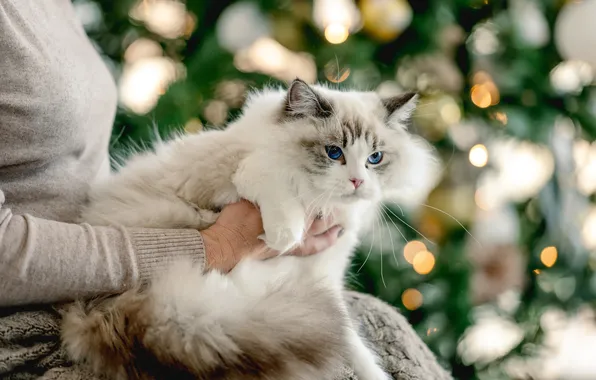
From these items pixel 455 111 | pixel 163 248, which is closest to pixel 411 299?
pixel 455 111

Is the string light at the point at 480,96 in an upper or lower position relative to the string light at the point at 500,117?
upper

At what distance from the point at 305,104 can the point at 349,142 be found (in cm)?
12

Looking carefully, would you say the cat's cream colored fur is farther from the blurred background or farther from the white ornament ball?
the white ornament ball

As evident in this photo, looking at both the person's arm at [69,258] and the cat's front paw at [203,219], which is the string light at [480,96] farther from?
the person's arm at [69,258]

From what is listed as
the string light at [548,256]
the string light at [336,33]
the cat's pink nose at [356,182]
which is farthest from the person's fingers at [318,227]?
the string light at [548,256]

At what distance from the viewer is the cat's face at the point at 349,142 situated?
999 mm

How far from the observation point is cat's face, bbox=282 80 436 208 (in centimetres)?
100

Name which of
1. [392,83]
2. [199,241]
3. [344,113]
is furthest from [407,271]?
[199,241]

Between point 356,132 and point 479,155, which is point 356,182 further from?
point 479,155

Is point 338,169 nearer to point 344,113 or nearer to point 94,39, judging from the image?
point 344,113

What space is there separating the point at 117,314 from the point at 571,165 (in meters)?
1.43

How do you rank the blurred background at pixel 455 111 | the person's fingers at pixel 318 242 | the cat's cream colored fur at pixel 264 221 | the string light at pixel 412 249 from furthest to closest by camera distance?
1. the string light at pixel 412 249
2. the blurred background at pixel 455 111
3. the person's fingers at pixel 318 242
4. the cat's cream colored fur at pixel 264 221

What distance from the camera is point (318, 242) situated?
42.2 inches

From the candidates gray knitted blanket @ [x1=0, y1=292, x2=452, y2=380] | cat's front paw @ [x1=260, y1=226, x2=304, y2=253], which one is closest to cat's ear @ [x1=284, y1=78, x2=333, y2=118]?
cat's front paw @ [x1=260, y1=226, x2=304, y2=253]
